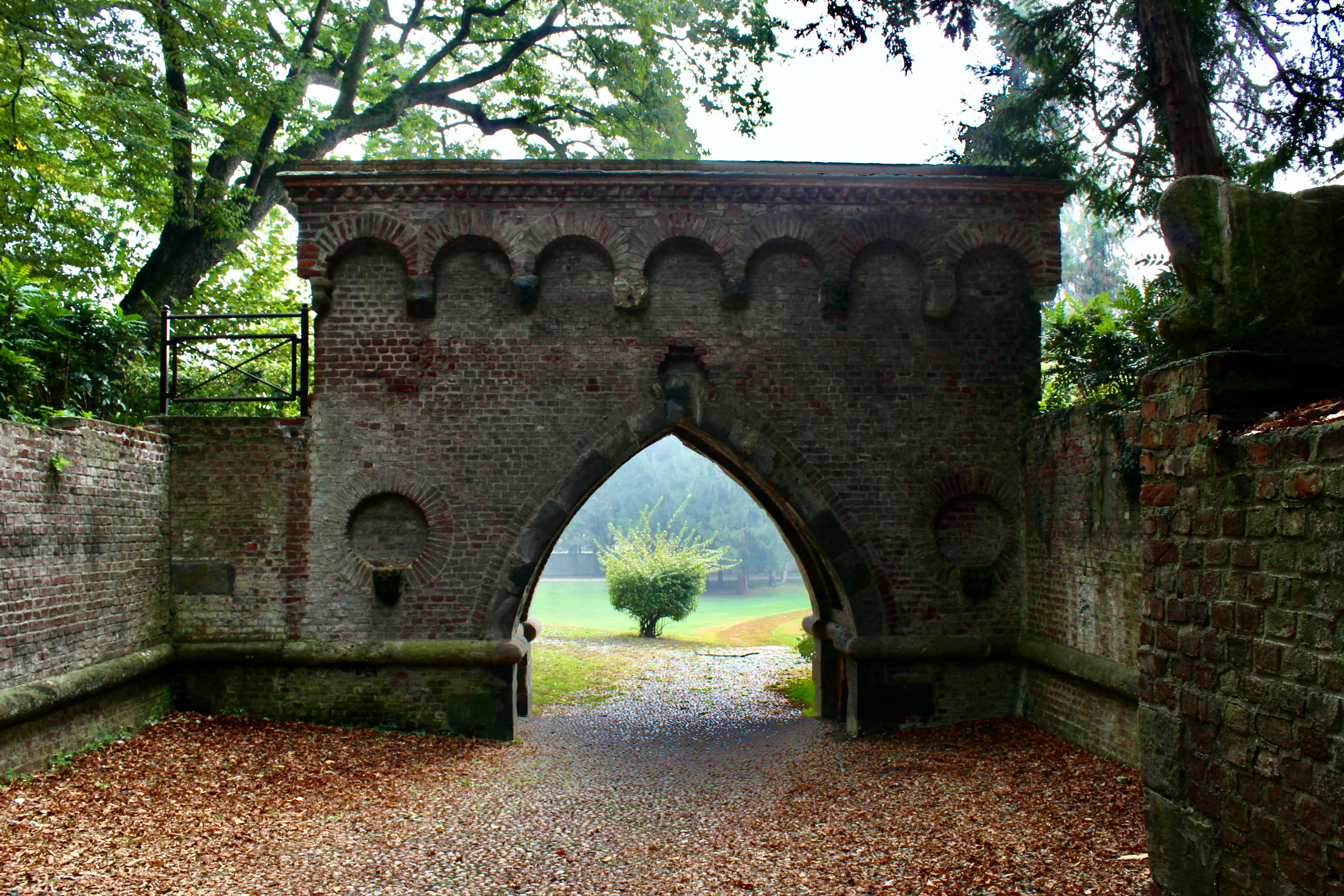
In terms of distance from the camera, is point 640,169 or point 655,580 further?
point 655,580

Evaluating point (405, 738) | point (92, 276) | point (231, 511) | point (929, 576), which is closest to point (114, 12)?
point (92, 276)

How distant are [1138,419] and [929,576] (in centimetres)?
264

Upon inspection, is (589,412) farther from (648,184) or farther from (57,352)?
(57,352)

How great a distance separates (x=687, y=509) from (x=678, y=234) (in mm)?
29773

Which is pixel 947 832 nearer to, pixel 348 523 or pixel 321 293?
pixel 348 523

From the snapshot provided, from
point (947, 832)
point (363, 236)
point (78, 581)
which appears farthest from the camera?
point (363, 236)

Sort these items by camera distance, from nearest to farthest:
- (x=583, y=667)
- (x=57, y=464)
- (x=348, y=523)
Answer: (x=57, y=464), (x=348, y=523), (x=583, y=667)

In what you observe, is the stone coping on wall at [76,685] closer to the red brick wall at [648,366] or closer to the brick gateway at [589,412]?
the brick gateway at [589,412]

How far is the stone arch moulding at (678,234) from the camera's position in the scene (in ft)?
27.9

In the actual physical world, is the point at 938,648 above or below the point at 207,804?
above

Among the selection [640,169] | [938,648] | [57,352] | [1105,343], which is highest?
[640,169]

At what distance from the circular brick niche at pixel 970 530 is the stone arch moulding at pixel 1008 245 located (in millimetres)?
2353

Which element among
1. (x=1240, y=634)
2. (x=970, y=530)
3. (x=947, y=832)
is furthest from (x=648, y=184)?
(x=1240, y=634)

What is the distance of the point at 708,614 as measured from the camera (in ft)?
104
